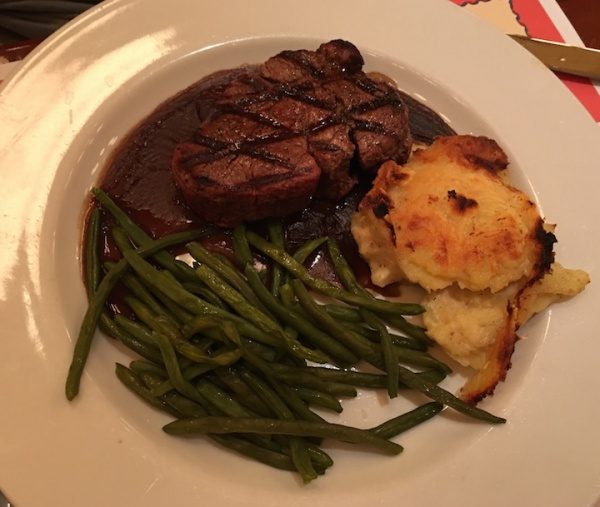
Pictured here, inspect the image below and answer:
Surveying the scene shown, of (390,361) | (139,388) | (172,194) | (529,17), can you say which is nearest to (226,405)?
(139,388)

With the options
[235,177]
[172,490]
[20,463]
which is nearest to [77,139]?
[235,177]

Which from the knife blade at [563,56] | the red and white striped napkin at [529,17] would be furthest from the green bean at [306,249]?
the red and white striped napkin at [529,17]

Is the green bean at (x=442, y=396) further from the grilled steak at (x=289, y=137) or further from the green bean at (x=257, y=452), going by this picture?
the grilled steak at (x=289, y=137)

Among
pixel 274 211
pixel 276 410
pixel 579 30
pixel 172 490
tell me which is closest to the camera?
pixel 172 490

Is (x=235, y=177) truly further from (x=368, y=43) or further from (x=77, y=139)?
(x=368, y=43)

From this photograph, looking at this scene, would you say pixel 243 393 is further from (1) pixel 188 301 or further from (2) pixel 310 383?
(1) pixel 188 301

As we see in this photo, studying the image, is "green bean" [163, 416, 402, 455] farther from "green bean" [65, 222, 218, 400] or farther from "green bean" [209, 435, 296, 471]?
"green bean" [65, 222, 218, 400]

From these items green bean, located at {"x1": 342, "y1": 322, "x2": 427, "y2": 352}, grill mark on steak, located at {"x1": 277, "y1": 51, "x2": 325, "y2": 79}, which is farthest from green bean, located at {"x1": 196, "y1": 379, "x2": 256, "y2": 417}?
grill mark on steak, located at {"x1": 277, "y1": 51, "x2": 325, "y2": 79}
